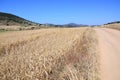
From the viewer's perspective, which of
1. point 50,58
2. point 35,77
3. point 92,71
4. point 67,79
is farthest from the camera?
point 50,58

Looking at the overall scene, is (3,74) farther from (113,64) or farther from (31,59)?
(113,64)

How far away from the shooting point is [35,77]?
22.7 feet

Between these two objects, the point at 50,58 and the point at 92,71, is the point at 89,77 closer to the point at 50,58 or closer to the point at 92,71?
the point at 92,71

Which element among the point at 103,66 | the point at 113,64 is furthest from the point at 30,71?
the point at 113,64

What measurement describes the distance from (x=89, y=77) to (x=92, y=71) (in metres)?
0.88

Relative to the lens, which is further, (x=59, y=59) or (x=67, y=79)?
(x=59, y=59)

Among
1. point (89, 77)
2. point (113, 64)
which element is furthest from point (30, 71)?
point (113, 64)

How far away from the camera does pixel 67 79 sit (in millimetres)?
7383

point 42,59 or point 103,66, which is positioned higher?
point 42,59

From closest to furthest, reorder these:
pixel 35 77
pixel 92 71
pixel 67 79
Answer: pixel 35 77 < pixel 67 79 < pixel 92 71

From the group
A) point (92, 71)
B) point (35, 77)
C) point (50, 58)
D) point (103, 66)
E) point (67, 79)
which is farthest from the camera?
point (103, 66)

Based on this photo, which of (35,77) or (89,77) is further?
(89,77)

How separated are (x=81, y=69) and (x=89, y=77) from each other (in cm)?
100

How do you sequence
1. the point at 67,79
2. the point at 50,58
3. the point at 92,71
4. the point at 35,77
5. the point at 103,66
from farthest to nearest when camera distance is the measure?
the point at 103,66
the point at 50,58
the point at 92,71
the point at 67,79
the point at 35,77
